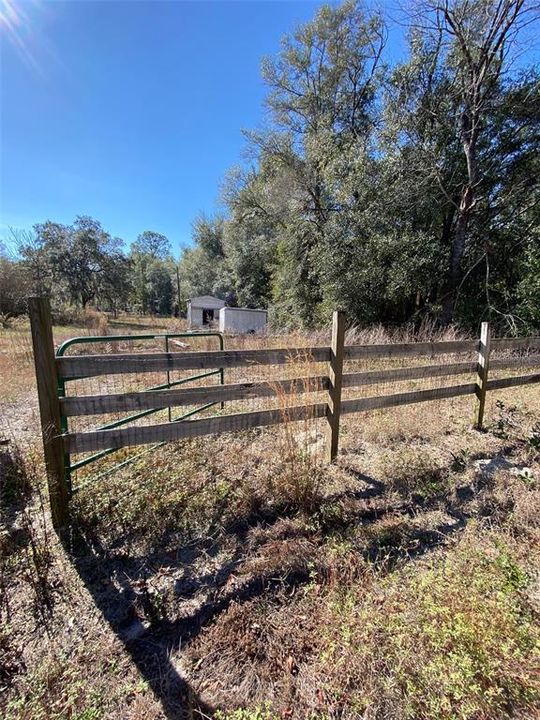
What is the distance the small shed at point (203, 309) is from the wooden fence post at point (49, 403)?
27.2 m

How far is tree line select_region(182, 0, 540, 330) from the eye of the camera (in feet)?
29.9

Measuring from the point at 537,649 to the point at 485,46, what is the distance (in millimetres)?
12895

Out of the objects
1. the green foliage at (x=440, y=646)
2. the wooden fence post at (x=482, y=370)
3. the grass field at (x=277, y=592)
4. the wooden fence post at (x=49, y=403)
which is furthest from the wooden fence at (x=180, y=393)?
the green foliage at (x=440, y=646)

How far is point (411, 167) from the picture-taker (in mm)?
9898

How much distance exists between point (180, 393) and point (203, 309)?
91.6ft

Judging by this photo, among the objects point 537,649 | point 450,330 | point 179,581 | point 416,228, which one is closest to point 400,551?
point 537,649

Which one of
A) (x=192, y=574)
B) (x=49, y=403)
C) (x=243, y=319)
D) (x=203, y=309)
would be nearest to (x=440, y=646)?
(x=192, y=574)

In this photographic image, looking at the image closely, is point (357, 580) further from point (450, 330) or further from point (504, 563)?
point (450, 330)

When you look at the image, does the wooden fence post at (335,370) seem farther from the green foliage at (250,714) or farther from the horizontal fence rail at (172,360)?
the green foliage at (250,714)

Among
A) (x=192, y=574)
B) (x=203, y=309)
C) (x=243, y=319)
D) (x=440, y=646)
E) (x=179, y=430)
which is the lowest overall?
(x=192, y=574)

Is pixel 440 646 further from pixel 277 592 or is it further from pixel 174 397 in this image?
pixel 174 397

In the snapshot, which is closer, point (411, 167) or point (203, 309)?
point (411, 167)

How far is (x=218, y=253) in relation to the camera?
3453 cm

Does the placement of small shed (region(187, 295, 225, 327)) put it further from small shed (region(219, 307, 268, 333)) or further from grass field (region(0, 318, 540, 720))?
grass field (region(0, 318, 540, 720))
